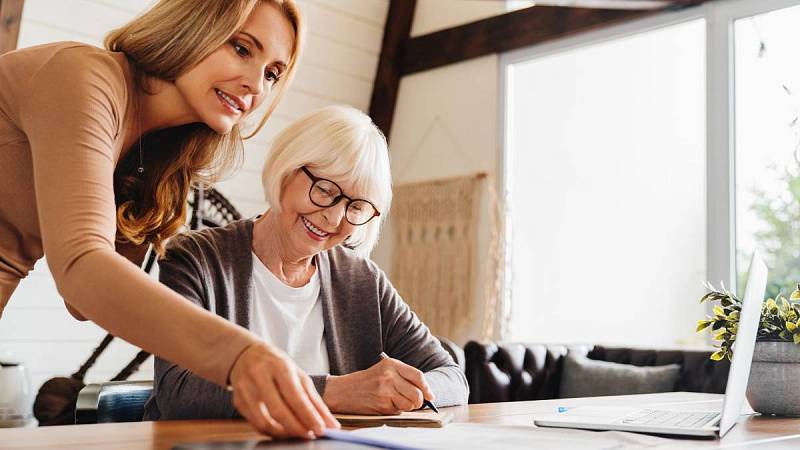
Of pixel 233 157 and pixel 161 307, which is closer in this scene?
pixel 161 307

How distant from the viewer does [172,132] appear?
63.6 inches

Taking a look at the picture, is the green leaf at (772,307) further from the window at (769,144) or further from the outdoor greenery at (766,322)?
the window at (769,144)

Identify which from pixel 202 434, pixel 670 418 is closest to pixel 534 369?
pixel 670 418

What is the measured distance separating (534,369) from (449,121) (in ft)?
7.54

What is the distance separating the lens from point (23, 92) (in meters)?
1.23

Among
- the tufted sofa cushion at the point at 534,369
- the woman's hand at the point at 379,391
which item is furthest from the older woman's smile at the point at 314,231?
the tufted sofa cushion at the point at 534,369

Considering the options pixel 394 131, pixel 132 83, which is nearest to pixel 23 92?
pixel 132 83

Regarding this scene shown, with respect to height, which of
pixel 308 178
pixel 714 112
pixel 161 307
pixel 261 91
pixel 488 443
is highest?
pixel 714 112

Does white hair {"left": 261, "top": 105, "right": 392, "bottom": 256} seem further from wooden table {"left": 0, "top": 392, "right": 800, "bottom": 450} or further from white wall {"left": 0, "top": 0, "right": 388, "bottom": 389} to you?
white wall {"left": 0, "top": 0, "right": 388, "bottom": 389}

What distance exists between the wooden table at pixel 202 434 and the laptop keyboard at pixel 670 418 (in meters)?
0.05

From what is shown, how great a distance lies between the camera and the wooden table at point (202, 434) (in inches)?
39.4

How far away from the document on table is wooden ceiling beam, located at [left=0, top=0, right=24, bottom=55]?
3.39 metres

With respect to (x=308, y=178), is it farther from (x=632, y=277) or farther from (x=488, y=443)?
(x=632, y=277)

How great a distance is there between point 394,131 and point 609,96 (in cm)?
160
